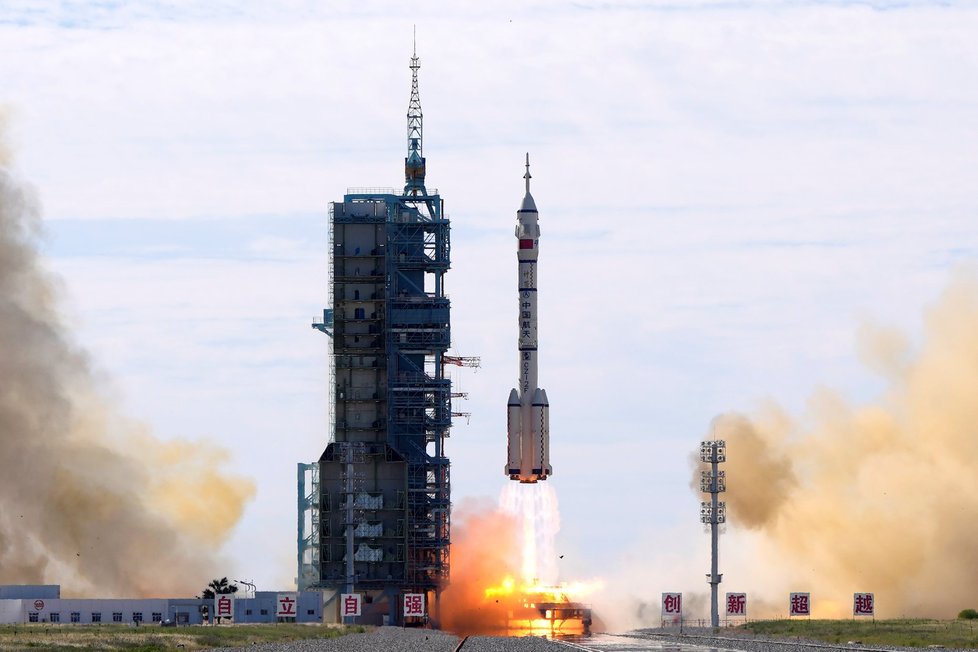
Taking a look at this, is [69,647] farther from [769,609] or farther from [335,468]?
[769,609]

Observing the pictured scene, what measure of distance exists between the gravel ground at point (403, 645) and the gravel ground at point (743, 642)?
8.33 m

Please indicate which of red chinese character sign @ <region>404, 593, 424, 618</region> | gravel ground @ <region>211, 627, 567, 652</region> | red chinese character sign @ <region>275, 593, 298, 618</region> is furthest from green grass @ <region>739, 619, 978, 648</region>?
red chinese character sign @ <region>275, 593, 298, 618</region>

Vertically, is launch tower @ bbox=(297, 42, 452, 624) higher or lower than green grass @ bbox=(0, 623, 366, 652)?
higher

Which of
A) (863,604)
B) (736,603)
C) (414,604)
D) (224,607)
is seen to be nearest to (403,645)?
(224,607)

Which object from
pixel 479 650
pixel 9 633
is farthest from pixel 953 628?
pixel 9 633

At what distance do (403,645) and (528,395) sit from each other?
37.9 metres

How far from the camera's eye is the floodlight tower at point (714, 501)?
14650 cm

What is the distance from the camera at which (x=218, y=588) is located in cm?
15162

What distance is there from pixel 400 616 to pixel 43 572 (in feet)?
91.0

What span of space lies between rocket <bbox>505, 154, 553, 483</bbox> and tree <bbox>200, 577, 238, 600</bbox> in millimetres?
25229

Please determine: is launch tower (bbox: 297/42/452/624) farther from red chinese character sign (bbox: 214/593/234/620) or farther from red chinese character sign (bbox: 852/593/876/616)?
red chinese character sign (bbox: 852/593/876/616)

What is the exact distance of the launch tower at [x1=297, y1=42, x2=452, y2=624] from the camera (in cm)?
14925

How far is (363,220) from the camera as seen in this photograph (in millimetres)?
150875

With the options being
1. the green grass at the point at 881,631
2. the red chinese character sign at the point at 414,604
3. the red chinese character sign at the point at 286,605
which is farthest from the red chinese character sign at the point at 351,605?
the green grass at the point at 881,631
